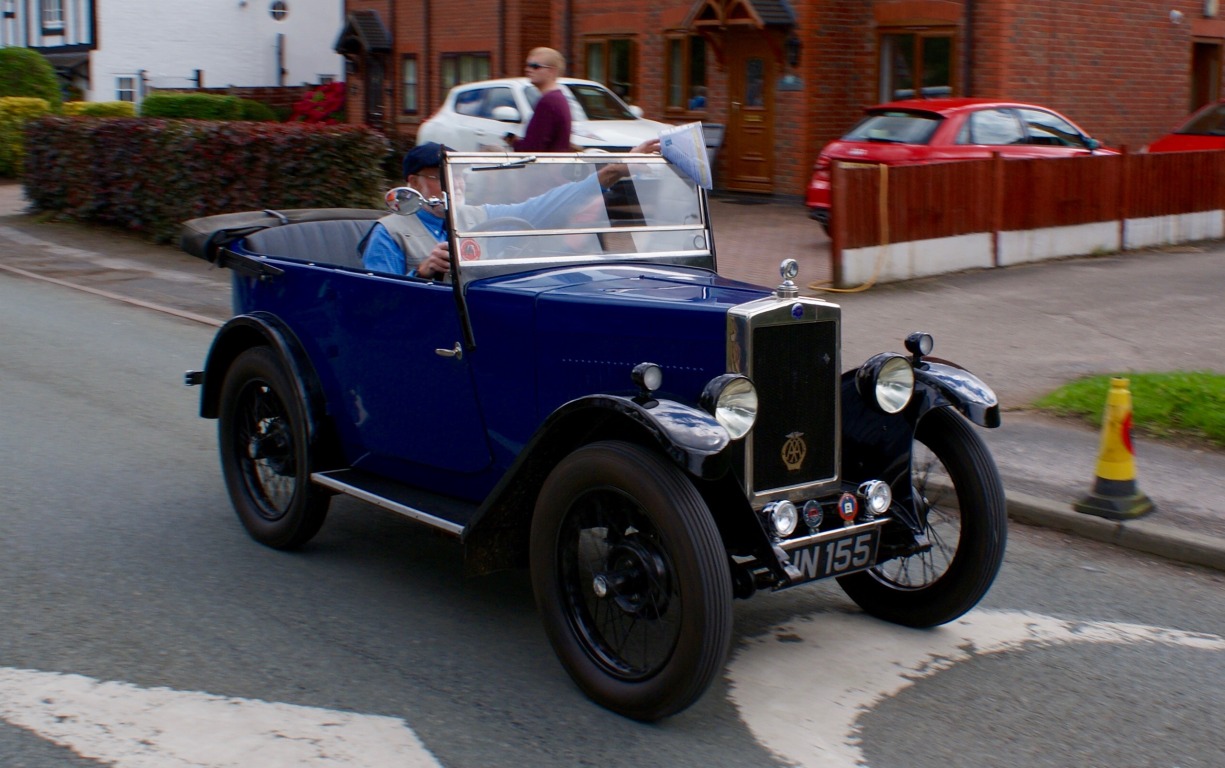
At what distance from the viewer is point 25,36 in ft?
123

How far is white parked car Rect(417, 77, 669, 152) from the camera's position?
16688 mm

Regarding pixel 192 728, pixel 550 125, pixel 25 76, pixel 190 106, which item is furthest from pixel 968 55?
pixel 25 76

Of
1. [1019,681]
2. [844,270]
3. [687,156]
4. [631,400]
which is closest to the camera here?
[631,400]

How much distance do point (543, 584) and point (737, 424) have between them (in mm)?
809

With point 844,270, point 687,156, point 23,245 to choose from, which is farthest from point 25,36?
point 687,156

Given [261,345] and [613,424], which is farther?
[261,345]

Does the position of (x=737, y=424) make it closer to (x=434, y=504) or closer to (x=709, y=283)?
(x=709, y=283)

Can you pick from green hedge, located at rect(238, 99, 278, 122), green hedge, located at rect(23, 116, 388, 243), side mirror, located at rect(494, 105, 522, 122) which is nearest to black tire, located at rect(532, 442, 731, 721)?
side mirror, located at rect(494, 105, 522, 122)

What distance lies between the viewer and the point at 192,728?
12.6 feet

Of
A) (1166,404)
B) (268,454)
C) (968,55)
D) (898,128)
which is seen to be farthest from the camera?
(968,55)

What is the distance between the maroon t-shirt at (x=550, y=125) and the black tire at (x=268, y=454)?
327 centimetres

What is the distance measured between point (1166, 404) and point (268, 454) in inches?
198

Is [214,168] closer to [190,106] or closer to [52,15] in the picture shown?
[190,106]

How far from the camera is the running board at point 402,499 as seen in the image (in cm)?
464
